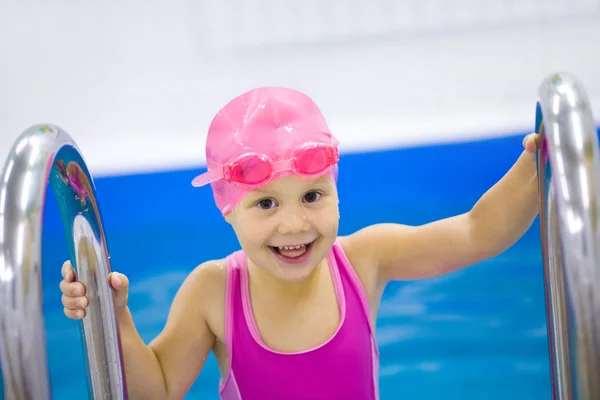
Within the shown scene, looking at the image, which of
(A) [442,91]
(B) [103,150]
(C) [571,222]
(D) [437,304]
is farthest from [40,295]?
(A) [442,91]

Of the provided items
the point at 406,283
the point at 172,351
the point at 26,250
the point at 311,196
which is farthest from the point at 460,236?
the point at 406,283

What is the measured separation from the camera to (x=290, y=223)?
1.31 m

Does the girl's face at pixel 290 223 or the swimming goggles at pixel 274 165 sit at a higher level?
the swimming goggles at pixel 274 165

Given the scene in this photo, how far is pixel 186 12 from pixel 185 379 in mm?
4357

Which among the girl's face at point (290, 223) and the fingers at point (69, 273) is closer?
the fingers at point (69, 273)

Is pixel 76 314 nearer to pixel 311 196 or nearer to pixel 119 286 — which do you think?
pixel 119 286

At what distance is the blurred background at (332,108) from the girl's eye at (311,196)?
184 centimetres

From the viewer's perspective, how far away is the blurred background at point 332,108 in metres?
3.32

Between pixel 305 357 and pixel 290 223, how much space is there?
1.09 ft

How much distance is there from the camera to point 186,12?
5516 millimetres

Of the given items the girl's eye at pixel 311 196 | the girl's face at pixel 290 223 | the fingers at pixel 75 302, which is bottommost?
the fingers at pixel 75 302

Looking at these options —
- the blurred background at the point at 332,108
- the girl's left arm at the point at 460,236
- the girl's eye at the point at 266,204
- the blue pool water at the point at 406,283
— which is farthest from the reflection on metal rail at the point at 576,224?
the blurred background at the point at 332,108

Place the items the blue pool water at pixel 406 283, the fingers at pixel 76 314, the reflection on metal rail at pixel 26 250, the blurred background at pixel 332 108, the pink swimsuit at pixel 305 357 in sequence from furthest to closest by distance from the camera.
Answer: the blurred background at pixel 332 108 → the blue pool water at pixel 406 283 → the pink swimsuit at pixel 305 357 → the fingers at pixel 76 314 → the reflection on metal rail at pixel 26 250

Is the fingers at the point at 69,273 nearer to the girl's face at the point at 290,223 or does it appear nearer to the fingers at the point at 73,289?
the fingers at the point at 73,289
